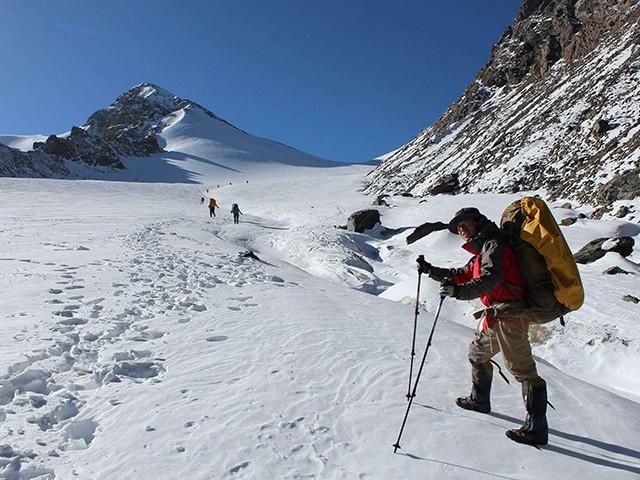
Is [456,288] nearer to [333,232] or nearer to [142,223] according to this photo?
[333,232]

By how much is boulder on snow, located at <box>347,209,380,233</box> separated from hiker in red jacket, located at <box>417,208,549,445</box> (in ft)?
70.8

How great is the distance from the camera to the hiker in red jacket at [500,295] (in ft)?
12.2

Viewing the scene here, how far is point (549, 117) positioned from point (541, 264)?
45.2m

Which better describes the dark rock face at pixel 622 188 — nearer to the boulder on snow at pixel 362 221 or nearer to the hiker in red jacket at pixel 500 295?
the boulder on snow at pixel 362 221

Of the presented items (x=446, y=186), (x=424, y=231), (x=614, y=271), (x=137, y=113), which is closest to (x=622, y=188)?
(x=424, y=231)

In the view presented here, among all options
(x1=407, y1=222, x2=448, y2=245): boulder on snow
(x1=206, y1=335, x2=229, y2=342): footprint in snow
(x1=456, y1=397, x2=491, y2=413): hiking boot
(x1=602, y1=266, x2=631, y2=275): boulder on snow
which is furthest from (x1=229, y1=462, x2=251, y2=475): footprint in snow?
(x1=407, y1=222, x2=448, y2=245): boulder on snow

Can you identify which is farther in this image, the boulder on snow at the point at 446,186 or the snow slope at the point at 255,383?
the boulder on snow at the point at 446,186

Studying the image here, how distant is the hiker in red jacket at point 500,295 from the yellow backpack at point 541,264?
0.09 m

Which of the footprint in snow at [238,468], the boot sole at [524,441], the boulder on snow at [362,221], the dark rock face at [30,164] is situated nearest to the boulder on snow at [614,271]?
the boot sole at [524,441]

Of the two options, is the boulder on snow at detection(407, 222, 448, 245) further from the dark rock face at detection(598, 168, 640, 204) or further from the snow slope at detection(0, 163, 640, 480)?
the snow slope at detection(0, 163, 640, 480)

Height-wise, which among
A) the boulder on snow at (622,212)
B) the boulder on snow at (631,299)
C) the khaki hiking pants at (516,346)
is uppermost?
the boulder on snow at (622,212)

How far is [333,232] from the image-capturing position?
23734 millimetres

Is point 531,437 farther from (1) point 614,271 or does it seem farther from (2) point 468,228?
(1) point 614,271

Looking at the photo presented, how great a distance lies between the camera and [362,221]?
1025 inches
